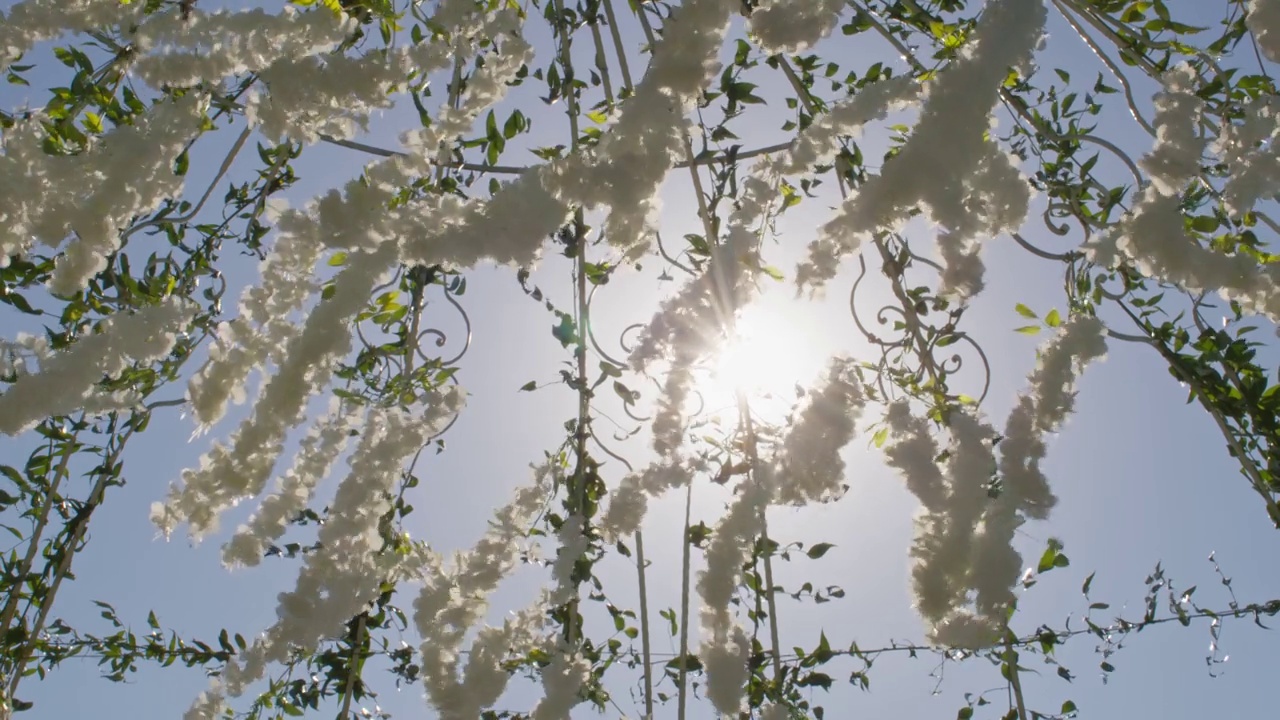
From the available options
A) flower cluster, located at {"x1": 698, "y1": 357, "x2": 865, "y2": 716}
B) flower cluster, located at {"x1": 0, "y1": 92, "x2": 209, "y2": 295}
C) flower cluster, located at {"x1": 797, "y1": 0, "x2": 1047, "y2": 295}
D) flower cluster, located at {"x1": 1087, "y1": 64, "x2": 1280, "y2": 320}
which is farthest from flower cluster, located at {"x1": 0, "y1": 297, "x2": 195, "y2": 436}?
flower cluster, located at {"x1": 1087, "y1": 64, "x2": 1280, "y2": 320}

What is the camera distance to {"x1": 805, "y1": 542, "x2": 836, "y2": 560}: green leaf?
59.3 inches

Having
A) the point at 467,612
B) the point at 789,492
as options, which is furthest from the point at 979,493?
the point at 467,612

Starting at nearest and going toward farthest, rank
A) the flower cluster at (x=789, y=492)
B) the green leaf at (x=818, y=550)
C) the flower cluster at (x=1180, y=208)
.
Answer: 1. the flower cluster at (x=1180, y=208)
2. the flower cluster at (x=789, y=492)
3. the green leaf at (x=818, y=550)

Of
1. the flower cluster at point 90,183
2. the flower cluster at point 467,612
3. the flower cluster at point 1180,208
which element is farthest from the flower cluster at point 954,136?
the flower cluster at point 90,183

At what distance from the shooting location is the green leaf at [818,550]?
1507 mm

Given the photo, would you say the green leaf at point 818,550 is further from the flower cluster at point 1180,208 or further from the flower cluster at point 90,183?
the flower cluster at point 90,183

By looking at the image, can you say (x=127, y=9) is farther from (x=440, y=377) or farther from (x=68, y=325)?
(x=68, y=325)

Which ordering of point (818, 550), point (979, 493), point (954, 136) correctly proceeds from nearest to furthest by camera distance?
point (954, 136), point (979, 493), point (818, 550)

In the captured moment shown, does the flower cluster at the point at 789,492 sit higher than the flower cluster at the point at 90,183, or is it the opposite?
the flower cluster at the point at 90,183

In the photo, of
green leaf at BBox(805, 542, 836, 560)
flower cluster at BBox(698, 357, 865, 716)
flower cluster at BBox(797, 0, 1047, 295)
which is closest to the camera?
flower cluster at BBox(797, 0, 1047, 295)

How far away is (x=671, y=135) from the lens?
1.08 meters

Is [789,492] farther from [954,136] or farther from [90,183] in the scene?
[90,183]

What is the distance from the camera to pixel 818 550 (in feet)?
4.97

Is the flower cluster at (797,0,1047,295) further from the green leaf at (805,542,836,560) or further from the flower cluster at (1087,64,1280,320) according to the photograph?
the green leaf at (805,542,836,560)
